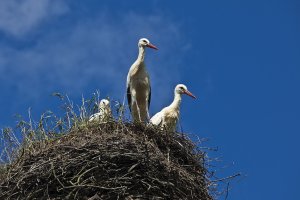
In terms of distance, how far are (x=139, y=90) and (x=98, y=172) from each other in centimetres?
357

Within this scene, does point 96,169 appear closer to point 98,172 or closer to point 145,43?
point 98,172

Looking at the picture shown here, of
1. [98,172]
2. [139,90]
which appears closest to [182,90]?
[139,90]

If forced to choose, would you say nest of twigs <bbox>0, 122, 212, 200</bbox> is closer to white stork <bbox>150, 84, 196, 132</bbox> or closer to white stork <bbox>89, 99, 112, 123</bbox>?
white stork <bbox>89, 99, 112, 123</bbox>

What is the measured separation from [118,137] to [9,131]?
108 cm

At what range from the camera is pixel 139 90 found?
1032 centimetres

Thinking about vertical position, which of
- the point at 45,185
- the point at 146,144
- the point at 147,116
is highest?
the point at 147,116

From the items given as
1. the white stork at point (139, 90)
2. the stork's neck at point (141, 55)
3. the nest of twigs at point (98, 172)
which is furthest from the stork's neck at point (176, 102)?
the nest of twigs at point (98, 172)

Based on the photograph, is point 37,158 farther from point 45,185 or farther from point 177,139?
point 177,139

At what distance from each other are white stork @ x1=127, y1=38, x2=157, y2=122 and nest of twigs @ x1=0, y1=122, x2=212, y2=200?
2.99 metres

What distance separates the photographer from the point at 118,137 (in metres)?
Result: 7.16

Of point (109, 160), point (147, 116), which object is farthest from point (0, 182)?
point (147, 116)

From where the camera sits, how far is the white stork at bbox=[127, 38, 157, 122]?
33.8ft

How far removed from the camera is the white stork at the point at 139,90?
1030 centimetres

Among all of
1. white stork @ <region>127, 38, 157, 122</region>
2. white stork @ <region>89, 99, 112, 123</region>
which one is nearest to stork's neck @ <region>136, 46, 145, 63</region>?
Answer: white stork @ <region>127, 38, 157, 122</region>
